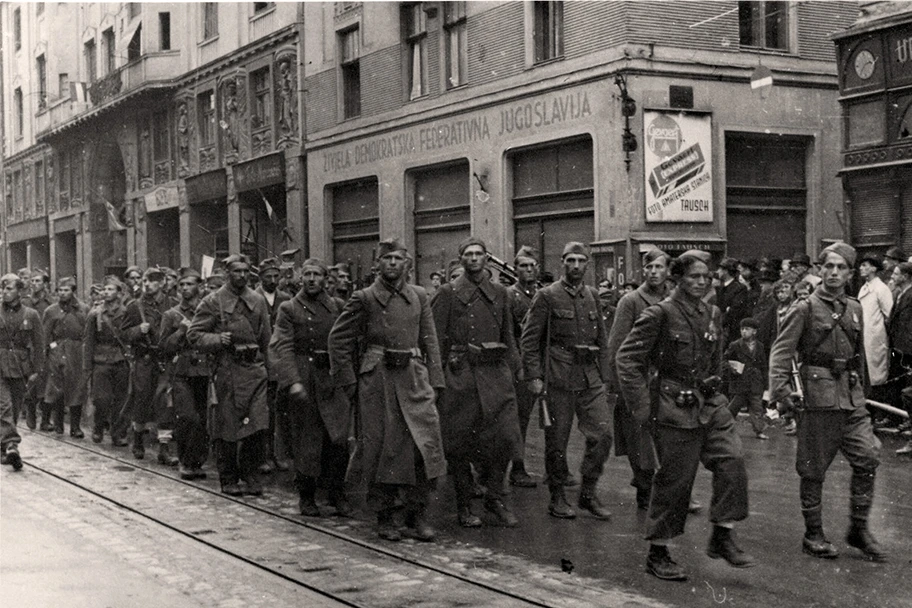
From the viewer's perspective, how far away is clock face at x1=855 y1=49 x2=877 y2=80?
17269 millimetres

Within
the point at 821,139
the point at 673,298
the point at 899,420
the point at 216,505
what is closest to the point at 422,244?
the point at 821,139

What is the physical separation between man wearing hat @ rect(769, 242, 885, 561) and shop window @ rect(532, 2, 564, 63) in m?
13.0

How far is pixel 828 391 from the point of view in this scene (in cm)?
734

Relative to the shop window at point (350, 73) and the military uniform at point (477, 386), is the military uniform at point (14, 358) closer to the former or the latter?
the military uniform at point (477, 386)

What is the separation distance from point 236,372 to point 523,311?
8.73 feet

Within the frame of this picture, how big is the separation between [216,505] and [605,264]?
1018 centimetres

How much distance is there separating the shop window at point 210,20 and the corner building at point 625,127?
34.9 feet

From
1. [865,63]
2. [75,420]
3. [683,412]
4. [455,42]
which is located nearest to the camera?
[683,412]

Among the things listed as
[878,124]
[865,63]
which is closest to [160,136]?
[865,63]

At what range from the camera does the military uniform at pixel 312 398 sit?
9.12 metres

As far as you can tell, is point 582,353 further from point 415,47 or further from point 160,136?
point 160,136

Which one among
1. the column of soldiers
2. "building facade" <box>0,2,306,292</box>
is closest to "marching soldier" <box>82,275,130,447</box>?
the column of soldiers

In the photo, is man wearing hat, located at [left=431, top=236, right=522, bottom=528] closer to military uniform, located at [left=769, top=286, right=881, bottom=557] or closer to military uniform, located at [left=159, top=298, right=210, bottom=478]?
military uniform, located at [left=769, top=286, right=881, bottom=557]

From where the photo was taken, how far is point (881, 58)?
17062 millimetres
